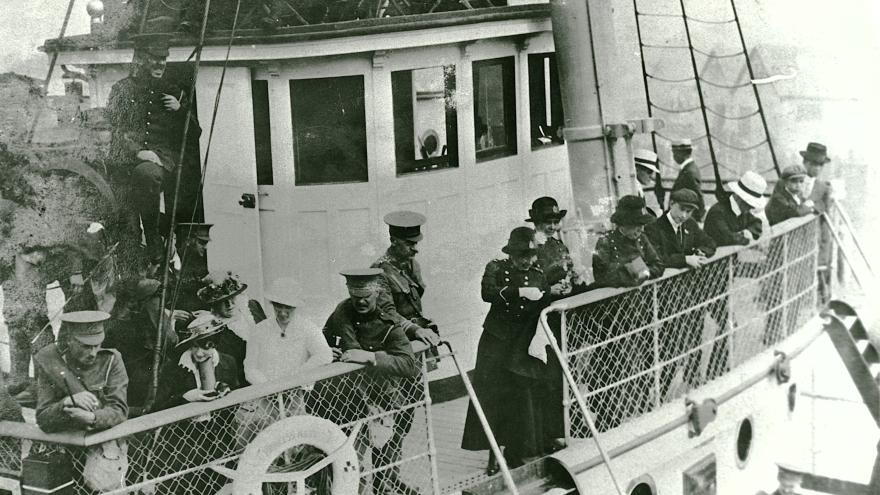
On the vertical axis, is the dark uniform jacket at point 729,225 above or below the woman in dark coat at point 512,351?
above

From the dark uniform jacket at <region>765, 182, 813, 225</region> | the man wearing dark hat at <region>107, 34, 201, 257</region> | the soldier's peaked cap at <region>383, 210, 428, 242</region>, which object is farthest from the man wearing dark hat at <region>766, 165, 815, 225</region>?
the man wearing dark hat at <region>107, 34, 201, 257</region>

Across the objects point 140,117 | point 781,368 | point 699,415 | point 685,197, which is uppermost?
point 140,117

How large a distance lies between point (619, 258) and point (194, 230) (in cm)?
219

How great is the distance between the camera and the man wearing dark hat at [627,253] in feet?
15.3

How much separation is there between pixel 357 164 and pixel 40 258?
145 centimetres

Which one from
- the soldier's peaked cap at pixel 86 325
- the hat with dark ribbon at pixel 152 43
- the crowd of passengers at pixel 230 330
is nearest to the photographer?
the soldier's peaked cap at pixel 86 325

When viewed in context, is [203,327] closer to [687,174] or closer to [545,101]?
[545,101]

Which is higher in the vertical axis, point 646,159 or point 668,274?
point 646,159

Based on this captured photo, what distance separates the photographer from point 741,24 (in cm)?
648

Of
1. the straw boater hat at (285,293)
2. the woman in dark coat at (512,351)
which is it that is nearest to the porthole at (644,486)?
the woman in dark coat at (512,351)

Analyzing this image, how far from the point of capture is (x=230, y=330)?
388 cm

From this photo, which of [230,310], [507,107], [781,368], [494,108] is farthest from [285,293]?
[781,368]

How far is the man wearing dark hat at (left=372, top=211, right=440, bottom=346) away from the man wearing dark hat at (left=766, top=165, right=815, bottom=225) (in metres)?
3.14

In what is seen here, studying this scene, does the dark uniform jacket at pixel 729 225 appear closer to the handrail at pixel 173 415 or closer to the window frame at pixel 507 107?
the window frame at pixel 507 107
